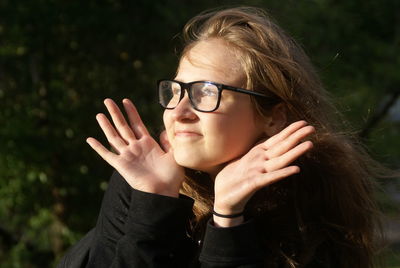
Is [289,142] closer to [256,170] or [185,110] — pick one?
[256,170]

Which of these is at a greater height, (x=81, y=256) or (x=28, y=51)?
(x=28, y=51)

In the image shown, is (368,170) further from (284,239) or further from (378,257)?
(284,239)

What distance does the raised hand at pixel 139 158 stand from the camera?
2012 millimetres

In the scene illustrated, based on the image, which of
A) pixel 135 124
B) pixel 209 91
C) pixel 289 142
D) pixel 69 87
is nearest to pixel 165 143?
pixel 135 124

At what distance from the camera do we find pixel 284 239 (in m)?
2.09

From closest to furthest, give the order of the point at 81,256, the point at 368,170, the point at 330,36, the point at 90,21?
the point at 81,256
the point at 368,170
the point at 90,21
the point at 330,36

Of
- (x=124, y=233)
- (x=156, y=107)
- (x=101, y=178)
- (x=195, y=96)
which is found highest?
(x=195, y=96)

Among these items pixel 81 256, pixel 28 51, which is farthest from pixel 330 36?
pixel 81 256

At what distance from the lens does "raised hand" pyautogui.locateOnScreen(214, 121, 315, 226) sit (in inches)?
67.9

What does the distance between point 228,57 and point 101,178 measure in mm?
Answer: 3048

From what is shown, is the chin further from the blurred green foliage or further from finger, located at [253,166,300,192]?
the blurred green foliage

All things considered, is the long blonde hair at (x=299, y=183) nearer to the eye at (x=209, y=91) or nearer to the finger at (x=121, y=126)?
the eye at (x=209, y=91)

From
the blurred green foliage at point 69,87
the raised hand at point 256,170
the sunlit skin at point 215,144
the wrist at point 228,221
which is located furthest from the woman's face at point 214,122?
the blurred green foliage at point 69,87

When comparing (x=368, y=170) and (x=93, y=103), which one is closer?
(x=368, y=170)
